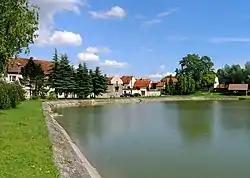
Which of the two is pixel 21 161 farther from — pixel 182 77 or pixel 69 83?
pixel 182 77

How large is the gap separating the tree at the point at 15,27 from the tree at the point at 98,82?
51.7 metres

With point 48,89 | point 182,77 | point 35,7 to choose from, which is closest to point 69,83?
point 48,89

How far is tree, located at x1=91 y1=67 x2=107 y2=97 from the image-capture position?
242 ft

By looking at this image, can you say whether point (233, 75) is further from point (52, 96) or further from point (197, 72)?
point (52, 96)

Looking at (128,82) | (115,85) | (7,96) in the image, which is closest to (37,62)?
(115,85)

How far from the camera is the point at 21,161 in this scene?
37.6 ft

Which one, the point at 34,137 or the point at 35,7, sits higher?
the point at 35,7

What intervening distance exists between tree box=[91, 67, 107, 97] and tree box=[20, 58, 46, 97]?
1142 cm

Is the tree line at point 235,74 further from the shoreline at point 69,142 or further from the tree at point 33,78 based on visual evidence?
the tree at point 33,78

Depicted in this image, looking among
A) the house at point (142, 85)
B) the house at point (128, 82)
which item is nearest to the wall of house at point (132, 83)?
the house at point (128, 82)

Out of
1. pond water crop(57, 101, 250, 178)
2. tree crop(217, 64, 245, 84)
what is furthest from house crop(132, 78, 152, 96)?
pond water crop(57, 101, 250, 178)

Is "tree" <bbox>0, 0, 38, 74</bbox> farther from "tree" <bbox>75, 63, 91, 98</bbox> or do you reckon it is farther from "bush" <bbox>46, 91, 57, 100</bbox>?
"tree" <bbox>75, 63, 91, 98</bbox>

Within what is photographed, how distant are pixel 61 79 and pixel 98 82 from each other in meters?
9.10

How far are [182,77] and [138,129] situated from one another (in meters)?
66.4
